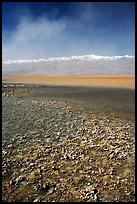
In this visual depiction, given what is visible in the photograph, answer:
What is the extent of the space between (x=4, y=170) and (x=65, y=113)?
9.57 meters

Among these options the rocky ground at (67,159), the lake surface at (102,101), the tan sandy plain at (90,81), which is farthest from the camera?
the tan sandy plain at (90,81)

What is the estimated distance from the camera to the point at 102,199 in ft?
27.2

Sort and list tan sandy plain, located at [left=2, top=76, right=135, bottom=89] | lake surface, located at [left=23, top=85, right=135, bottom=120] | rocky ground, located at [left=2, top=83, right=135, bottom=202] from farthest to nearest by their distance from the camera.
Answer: tan sandy plain, located at [left=2, top=76, right=135, bottom=89]
lake surface, located at [left=23, top=85, right=135, bottom=120]
rocky ground, located at [left=2, top=83, right=135, bottom=202]

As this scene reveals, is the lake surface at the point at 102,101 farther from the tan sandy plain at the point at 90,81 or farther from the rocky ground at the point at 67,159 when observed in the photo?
the tan sandy plain at the point at 90,81

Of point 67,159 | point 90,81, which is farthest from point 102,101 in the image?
point 90,81

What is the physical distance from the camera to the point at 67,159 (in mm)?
11125

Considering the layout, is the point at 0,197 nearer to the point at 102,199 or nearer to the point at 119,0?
the point at 102,199

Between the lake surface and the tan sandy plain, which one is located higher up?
the tan sandy plain

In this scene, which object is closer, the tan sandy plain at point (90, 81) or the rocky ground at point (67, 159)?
the rocky ground at point (67, 159)

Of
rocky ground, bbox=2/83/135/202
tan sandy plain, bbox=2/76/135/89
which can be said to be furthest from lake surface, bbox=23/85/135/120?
tan sandy plain, bbox=2/76/135/89

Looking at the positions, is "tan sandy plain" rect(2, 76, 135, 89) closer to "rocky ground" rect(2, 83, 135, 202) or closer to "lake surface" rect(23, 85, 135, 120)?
"lake surface" rect(23, 85, 135, 120)

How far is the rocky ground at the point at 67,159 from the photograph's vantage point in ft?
28.5

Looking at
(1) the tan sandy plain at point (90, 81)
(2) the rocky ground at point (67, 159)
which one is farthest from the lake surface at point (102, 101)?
(1) the tan sandy plain at point (90, 81)

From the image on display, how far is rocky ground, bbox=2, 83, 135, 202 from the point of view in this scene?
28.5 ft
